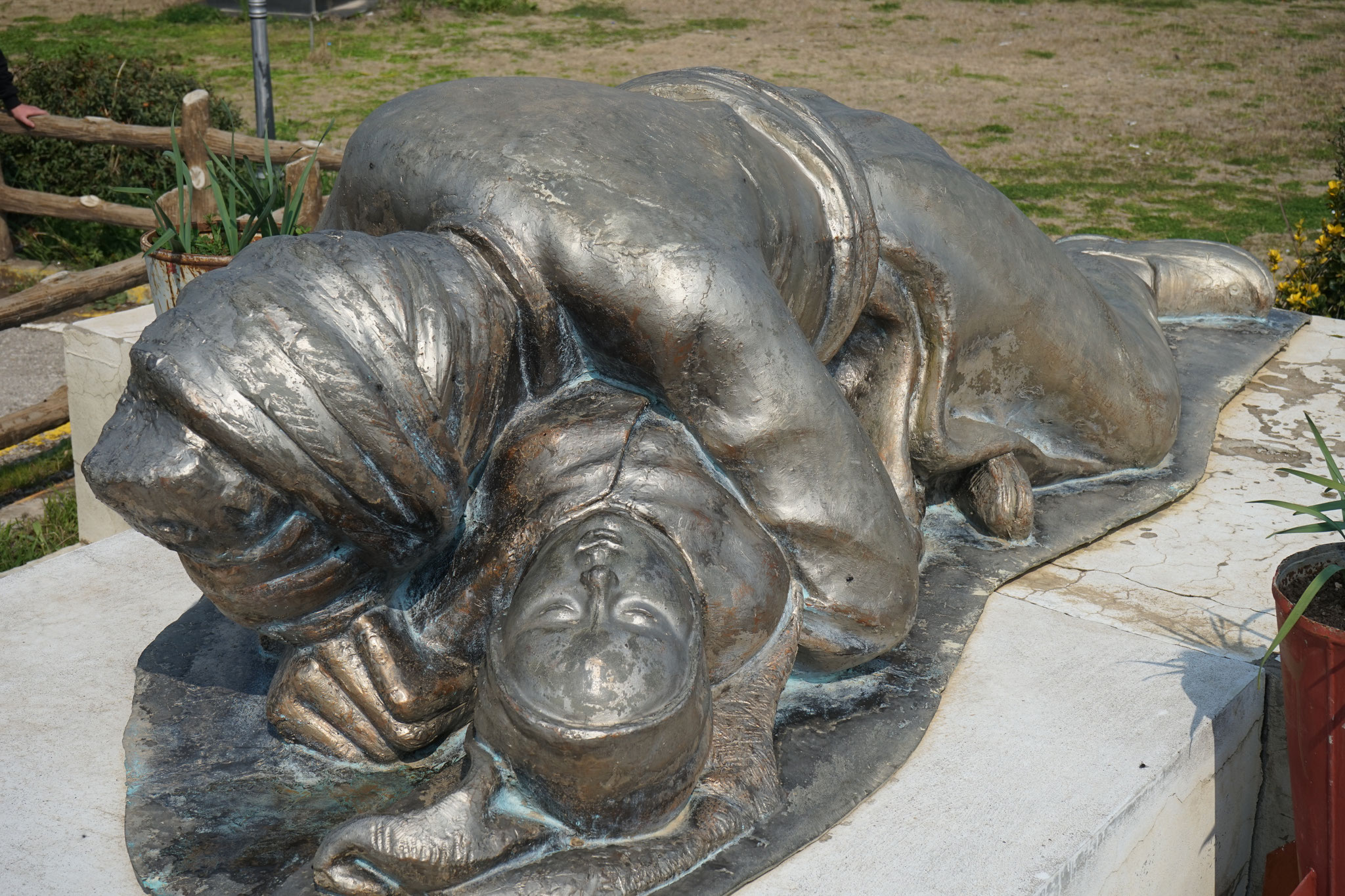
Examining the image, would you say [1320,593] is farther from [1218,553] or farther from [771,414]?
[771,414]

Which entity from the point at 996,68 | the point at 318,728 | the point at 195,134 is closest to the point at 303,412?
the point at 318,728

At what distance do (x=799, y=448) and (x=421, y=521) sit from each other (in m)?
0.58

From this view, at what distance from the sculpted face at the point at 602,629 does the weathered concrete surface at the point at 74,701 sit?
67 centimetres

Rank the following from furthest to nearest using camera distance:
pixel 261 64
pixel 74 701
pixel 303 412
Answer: pixel 261 64
pixel 74 701
pixel 303 412

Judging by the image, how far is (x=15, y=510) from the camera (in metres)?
4.48

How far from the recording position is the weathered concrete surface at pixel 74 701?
190 cm

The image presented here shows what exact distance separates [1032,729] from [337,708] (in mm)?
1127

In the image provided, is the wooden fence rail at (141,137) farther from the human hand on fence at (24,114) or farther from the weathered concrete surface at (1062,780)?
the weathered concrete surface at (1062,780)

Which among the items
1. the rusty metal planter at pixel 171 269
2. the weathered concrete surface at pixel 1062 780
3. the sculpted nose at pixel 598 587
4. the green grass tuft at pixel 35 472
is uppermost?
the sculpted nose at pixel 598 587

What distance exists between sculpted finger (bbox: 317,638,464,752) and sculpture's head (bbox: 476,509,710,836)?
0.28 meters

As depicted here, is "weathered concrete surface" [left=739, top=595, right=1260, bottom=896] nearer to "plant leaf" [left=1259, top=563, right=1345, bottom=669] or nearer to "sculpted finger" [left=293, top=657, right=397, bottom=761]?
"plant leaf" [left=1259, top=563, right=1345, bottom=669]

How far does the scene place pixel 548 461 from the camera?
76.7 inches

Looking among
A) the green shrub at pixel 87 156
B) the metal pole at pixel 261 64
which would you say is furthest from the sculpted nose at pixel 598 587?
the green shrub at pixel 87 156

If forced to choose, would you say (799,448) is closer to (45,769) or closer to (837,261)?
(837,261)
